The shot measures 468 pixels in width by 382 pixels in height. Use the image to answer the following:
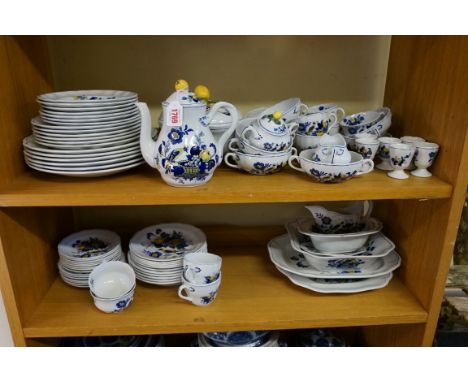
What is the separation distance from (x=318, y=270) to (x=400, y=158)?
1.14ft

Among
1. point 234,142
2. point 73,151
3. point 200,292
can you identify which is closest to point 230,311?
point 200,292

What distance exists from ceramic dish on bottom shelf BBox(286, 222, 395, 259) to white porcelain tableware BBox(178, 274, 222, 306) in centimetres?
23

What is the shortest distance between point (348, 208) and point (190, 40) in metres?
0.62

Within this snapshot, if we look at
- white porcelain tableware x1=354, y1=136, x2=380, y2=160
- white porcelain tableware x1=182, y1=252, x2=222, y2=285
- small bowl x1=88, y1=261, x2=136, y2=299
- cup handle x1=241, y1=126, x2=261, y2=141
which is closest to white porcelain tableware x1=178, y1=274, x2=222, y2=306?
white porcelain tableware x1=182, y1=252, x2=222, y2=285

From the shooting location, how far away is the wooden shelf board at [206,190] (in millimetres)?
765

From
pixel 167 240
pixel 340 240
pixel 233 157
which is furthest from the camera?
pixel 167 240

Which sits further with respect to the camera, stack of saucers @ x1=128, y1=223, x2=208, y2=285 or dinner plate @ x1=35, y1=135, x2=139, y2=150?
stack of saucers @ x1=128, y1=223, x2=208, y2=285

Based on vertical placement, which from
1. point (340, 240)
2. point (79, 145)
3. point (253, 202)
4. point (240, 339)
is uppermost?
point (79, 145)

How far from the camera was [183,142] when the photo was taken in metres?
0.76

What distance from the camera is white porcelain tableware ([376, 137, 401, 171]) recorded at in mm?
842

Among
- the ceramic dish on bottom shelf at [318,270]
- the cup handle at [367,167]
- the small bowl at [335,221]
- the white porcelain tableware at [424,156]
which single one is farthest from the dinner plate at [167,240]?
the white porcelain tableware at [424,156]

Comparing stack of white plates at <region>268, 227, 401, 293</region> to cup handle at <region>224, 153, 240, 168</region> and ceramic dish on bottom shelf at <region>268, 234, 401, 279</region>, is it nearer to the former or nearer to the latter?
ceramic dish on bottom shelf at <region>268, 234, 401, 279</region>

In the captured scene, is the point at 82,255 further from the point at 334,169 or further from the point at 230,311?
the point at 334,169

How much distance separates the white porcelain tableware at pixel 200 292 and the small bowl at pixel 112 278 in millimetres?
129
